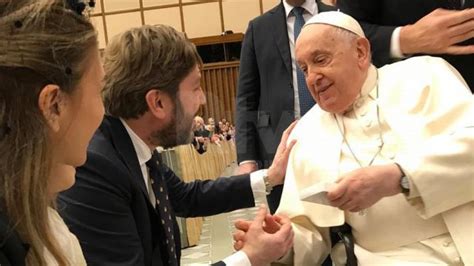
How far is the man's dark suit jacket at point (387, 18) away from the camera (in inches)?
80.7

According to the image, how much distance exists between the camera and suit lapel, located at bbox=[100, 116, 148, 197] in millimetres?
1881

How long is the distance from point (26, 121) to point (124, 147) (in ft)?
2.42

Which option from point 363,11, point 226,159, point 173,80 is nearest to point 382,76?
point 363,11

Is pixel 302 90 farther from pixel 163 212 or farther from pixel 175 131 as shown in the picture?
pixel 163 212

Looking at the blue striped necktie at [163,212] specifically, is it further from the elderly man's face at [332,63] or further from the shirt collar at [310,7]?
the shirt collar at [310,7]

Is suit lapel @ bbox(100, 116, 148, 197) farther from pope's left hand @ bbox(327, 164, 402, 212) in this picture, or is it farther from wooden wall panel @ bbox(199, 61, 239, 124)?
wooden wall panel @ bbox(199, 61, 239, 124)

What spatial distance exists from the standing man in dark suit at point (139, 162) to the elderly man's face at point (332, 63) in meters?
0.32

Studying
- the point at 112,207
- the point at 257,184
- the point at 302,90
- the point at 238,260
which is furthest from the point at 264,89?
the point at 112,207

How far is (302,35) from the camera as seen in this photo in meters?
2.05

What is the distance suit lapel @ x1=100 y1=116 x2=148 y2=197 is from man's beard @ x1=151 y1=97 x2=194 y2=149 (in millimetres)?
126

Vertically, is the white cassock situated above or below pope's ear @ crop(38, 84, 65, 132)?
below

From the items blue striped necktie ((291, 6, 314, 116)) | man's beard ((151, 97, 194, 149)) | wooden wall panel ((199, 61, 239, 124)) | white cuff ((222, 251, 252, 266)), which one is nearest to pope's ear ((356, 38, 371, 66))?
man's beard ((151, 97, 194, 149))

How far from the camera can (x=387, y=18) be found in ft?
7.04

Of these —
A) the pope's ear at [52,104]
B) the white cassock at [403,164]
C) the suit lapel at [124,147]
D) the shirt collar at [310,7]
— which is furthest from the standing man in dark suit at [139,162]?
the shirt collar at [310,7]
